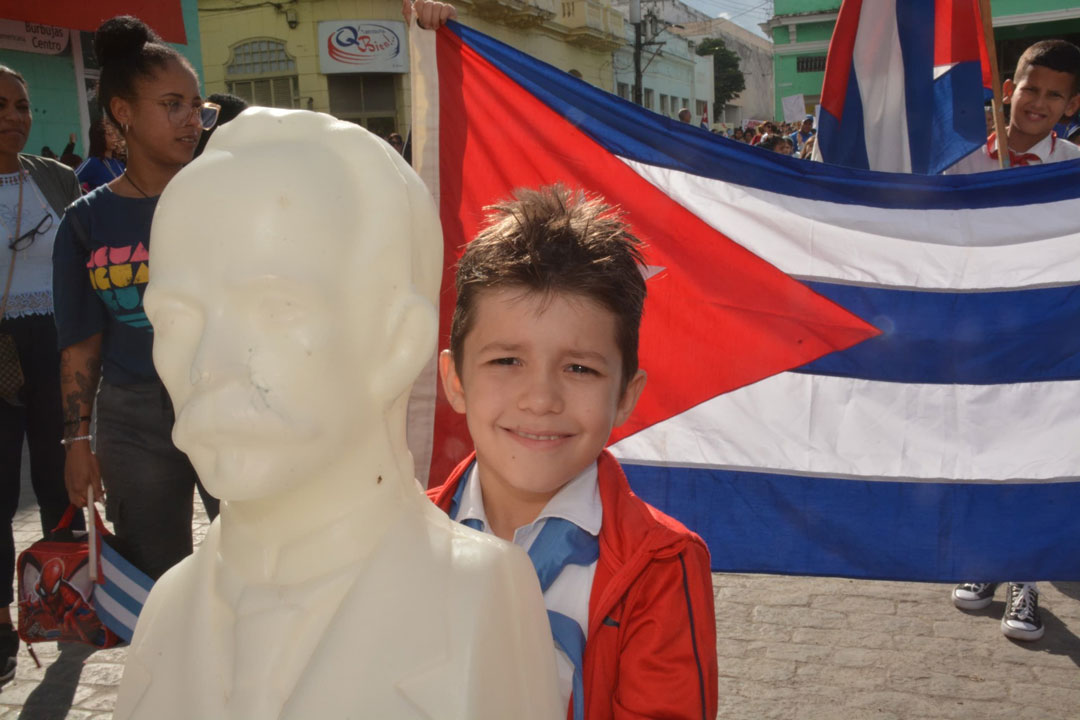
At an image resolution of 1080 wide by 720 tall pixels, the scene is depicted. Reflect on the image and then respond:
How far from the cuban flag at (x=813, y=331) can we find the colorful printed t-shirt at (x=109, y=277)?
894 mm

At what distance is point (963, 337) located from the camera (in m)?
3.00

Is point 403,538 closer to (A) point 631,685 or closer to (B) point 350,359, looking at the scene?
(B) point 350,359

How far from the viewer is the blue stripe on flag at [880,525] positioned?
113 inches

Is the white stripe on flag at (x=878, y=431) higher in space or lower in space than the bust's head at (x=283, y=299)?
lower

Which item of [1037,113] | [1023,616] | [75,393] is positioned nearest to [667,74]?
[1037,113]

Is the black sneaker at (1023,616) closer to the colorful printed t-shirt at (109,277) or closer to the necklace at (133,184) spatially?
the colorful printed t-shirt at (109,277)

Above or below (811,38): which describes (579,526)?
below

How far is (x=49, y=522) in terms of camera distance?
3674 mm

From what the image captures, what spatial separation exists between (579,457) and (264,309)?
2.89 feet

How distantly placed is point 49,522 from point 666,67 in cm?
4405

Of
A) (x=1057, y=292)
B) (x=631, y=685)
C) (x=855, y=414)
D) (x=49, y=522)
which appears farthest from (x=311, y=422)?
(x=49, y=522)

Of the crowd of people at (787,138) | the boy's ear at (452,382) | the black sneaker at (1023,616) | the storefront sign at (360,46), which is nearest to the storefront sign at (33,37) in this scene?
the crowd of people at (787,138)

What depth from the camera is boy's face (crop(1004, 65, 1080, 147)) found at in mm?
4203

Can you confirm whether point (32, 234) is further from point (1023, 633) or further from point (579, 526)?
point (1023, 633)
